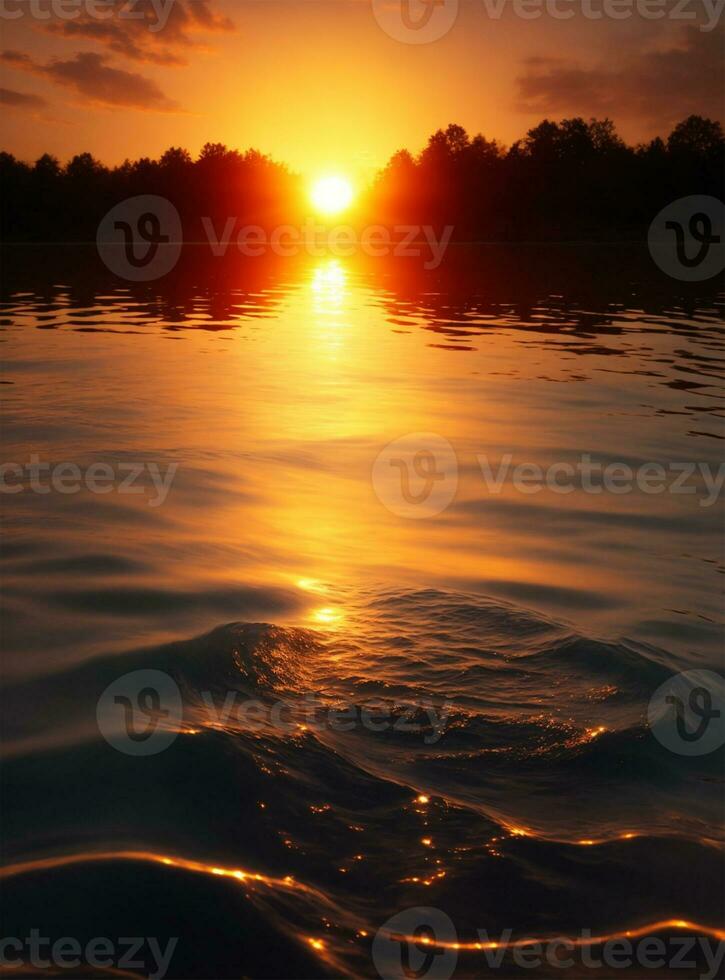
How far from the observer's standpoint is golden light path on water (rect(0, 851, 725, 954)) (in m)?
2.97

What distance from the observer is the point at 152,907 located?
3.06m

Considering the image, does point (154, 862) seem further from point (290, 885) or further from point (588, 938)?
point (588, 938)

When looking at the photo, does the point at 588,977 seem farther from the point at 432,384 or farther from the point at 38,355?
the point at 38,355

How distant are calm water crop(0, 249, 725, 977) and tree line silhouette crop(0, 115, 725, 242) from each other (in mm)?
101236

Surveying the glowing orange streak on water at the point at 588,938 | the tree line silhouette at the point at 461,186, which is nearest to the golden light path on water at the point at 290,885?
the glowing orange streak on water at the point at 588,938

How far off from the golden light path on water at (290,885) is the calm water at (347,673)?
0.7 inches

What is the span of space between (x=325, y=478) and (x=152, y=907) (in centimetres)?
621

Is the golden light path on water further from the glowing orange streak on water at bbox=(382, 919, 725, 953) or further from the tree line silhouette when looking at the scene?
the tree line silhouette

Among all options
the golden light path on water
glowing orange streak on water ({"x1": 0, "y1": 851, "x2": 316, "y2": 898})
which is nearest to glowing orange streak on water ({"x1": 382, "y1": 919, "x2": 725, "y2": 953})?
the golden light path on water

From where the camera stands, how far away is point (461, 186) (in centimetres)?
13075

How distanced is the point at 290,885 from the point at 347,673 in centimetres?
159

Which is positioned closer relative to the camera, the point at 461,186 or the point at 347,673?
the point at 347,673

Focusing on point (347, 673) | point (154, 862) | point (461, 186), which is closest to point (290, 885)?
point (154, 862)

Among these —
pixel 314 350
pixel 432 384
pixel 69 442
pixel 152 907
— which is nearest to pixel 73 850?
pixel 152 907
